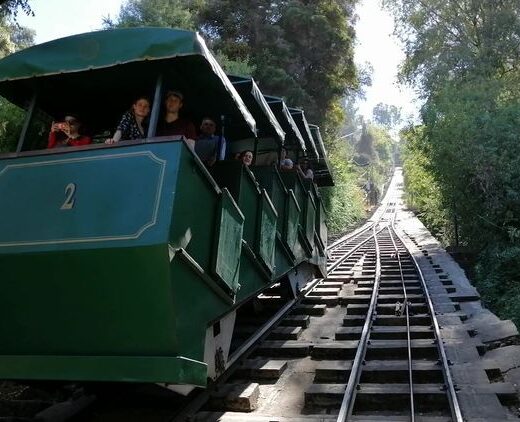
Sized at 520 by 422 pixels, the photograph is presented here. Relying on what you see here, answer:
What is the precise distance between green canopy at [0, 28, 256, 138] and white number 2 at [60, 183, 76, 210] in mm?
884

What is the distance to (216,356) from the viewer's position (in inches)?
172

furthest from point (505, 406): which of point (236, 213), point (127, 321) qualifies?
point (127, 321)

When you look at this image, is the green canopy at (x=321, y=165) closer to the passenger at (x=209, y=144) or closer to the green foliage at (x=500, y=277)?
the green foliage at (x=500, y=277)

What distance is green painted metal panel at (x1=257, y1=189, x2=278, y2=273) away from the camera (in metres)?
5.46

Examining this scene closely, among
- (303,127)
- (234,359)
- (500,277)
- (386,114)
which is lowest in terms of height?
(500,277)

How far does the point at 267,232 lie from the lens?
5.77m

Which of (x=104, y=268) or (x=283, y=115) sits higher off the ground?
(x=283, y=115)

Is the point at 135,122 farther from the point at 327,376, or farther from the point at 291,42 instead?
the point at 291,42

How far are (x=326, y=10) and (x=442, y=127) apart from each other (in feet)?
30.3

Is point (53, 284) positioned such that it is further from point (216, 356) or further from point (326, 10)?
point (326, 10)

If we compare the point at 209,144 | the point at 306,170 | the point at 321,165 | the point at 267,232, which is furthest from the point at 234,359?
the point at 321,165

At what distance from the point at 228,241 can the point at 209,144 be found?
102cm

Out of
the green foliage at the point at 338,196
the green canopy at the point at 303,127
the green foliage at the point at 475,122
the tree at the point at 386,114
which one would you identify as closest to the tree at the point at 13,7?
the green canopy at the point at 303,127

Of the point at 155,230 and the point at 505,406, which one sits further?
the point at 505,406
